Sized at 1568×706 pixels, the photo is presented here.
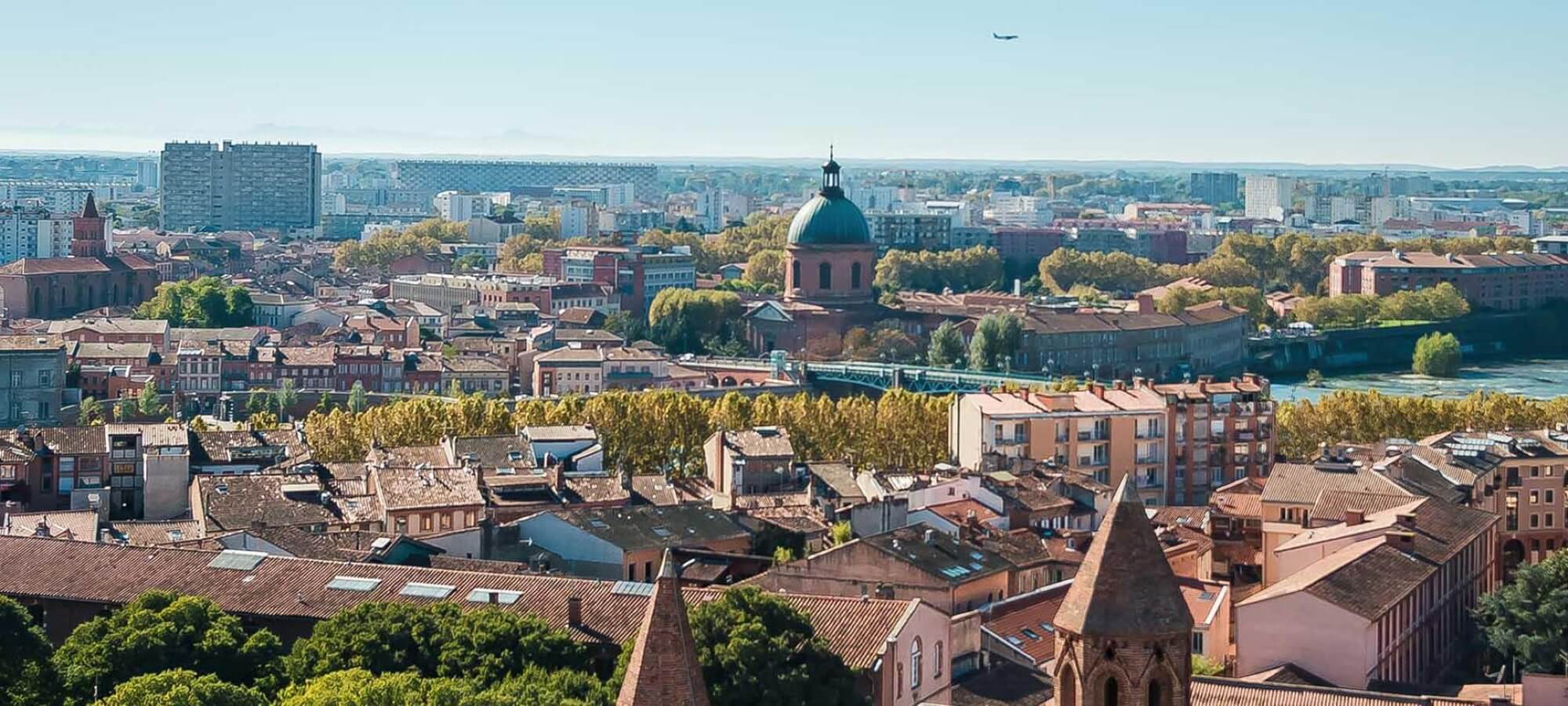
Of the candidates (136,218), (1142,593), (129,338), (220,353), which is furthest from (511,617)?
(136,218)

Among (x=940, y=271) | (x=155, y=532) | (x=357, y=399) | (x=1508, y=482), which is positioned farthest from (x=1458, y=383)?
(x=155, y=532)

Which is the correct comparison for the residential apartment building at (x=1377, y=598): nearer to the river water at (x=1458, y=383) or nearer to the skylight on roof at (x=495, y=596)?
the skylight on roof at (x=495, y=596)

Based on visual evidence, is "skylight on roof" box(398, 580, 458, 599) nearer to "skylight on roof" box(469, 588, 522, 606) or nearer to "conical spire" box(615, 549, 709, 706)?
"skylight on roof" box(469, 588, 522, 606)

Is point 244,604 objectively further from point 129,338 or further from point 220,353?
point 129,338

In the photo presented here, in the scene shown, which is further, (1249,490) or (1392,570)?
(1249,490)

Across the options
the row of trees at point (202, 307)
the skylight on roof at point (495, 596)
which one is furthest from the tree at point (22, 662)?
the row of trees at point (202, 307)
